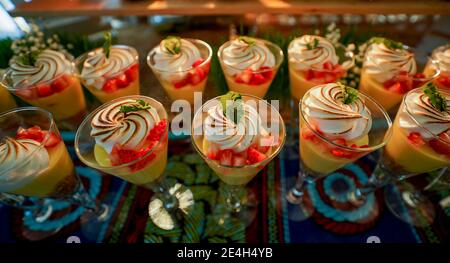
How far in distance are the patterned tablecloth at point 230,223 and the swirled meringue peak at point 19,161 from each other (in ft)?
1.49

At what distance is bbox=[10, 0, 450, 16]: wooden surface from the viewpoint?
2080mm

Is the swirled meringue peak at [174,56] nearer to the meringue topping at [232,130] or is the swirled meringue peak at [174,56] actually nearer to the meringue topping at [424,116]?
the meringue topping at [232,130]

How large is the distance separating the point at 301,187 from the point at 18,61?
5.73 feet

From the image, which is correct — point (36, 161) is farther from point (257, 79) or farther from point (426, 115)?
point (426, 115)

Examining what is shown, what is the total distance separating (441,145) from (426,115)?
0.14 m

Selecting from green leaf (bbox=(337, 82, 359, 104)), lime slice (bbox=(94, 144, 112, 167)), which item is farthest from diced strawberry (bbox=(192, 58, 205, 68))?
green leaf (bbox=(337, 82, 359, 104))

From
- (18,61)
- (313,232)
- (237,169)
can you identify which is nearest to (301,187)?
(313,232)

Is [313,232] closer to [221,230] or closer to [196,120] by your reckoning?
[221,230]

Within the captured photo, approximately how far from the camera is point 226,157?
3.83 feet

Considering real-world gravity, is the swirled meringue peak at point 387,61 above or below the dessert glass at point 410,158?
above

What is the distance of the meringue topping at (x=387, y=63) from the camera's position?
158 centimetres

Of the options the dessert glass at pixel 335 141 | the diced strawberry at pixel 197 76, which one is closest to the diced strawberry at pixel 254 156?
the dessert glass at pixel 335 141

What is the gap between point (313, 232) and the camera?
147cm

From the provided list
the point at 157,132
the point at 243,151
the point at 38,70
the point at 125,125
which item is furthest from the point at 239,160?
the point at 38,70
